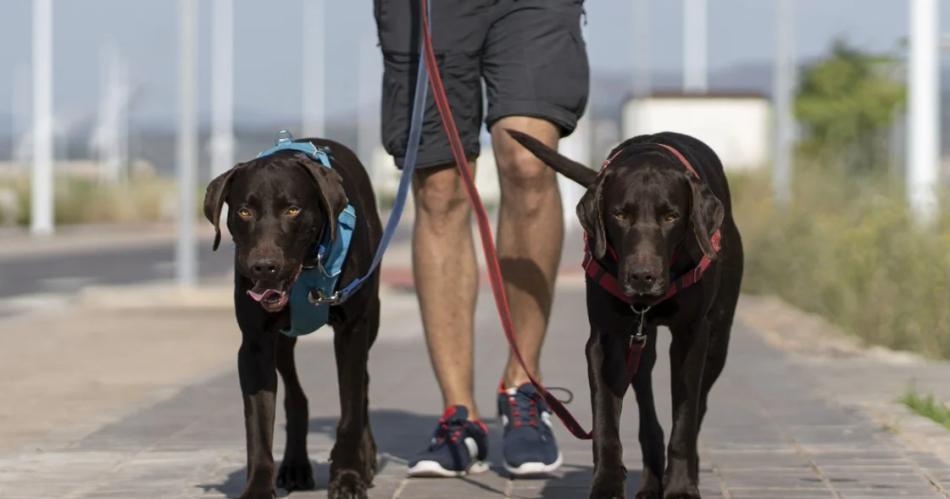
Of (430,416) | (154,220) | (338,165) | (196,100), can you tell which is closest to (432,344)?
(338,165)

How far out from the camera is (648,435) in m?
5.74

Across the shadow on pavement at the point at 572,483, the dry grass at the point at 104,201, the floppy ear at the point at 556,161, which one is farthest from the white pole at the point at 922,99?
the dry grass at the point at 104,201

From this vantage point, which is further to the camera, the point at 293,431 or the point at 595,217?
the point at 293,431

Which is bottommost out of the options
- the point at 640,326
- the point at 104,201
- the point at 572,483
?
the point at 104,201

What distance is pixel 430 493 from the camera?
238 inches

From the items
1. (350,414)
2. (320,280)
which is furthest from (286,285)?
(350,414)

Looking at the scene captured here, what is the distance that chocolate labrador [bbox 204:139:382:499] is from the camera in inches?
213

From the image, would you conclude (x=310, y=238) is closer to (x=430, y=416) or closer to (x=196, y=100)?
(x=430, y=416)

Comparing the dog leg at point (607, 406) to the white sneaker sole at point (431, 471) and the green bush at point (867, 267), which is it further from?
the green bush at point (867, 267)

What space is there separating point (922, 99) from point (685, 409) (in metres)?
10.4

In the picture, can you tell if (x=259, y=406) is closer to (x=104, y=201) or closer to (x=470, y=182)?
(x=470, y=182)

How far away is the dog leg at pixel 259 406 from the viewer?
18.3ft

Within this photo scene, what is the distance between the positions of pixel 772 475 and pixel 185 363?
5398 mm

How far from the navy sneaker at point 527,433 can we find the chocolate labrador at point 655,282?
56 cm
